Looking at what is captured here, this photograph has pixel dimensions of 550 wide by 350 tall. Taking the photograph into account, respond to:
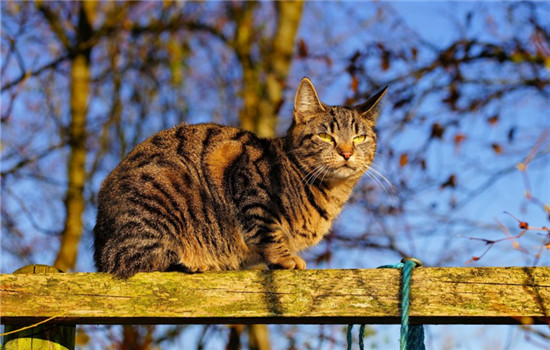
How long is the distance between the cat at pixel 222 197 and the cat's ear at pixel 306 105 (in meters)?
0.05

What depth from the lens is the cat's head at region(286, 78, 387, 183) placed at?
312 centimetres

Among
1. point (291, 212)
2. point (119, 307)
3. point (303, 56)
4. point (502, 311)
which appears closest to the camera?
point (502, 311)

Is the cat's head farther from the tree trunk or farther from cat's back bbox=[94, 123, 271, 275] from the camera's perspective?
the tree trunk

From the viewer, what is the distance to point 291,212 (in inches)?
114

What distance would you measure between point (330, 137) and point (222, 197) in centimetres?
78

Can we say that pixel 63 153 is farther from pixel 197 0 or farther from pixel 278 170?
pixel 278 170

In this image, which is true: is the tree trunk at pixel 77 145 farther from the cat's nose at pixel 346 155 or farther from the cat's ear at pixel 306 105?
the cat's nose at pixel 346 155

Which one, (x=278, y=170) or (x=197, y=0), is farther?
(x=197, y=0)

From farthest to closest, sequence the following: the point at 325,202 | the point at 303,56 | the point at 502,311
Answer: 1. the point at 303,56
2. the point at 325,202
3. the point at 502,311

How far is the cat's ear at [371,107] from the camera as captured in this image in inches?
135

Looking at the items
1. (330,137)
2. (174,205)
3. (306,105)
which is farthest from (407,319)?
(306,105)

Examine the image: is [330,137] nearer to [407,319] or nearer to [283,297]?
[283,297]

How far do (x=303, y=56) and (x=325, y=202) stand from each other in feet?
9.57

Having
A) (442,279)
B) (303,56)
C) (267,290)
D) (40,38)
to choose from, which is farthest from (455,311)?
(40,38)
